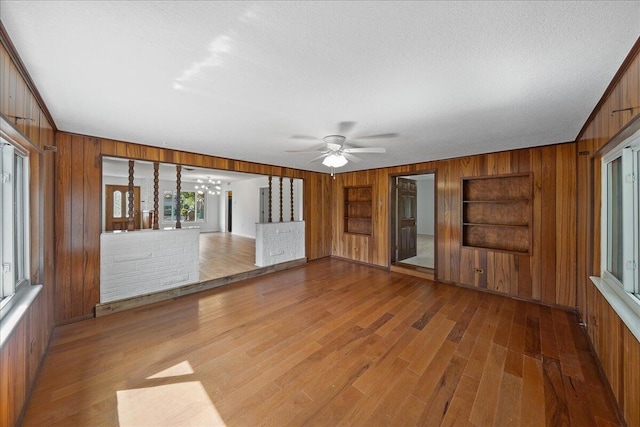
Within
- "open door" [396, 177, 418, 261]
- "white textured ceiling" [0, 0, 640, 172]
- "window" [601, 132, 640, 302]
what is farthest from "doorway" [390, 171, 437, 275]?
"white textured ceiling" [0, 0, 640, 172]

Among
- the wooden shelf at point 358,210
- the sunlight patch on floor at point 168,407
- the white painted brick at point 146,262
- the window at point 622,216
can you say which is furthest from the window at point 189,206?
the window at point 622,216

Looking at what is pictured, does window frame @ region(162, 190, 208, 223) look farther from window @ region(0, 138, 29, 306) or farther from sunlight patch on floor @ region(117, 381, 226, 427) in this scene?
sunlight patch on floor @ region(117, 381, 226, 427)

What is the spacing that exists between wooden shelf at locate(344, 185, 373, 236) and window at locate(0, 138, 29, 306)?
529cm

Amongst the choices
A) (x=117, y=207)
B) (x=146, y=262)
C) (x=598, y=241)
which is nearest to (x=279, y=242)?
(x=146, y=262)

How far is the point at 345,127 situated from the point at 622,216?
244 centimetres

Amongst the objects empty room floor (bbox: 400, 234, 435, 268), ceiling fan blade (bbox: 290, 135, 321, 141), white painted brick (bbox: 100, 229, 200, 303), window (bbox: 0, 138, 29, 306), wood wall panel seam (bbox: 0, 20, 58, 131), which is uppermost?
ceiling fan blade (bbox: 290, 135, 321, 141)

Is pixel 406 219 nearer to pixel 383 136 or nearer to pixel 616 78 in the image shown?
pixel 383 136

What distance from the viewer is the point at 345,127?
8.77 ft

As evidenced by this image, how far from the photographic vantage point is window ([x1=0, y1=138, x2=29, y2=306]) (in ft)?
5.21

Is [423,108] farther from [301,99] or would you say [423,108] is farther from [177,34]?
[177,34]

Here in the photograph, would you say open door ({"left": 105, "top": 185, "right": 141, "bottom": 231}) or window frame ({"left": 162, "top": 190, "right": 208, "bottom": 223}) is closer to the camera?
open door ({"left": 105, "top": 185, "right": 141, "bottom": 231})

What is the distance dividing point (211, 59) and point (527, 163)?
4.27 meters

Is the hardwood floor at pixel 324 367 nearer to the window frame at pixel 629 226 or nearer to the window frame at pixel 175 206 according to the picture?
the window frame at pixel 629 226

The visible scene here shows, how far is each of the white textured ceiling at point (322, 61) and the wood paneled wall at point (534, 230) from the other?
1.02 m
